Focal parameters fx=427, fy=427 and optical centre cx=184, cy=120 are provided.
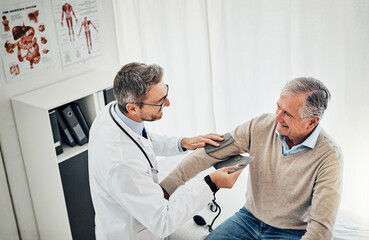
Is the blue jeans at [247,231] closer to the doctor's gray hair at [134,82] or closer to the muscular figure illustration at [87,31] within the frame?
the doctor's gray hair at [134,82]

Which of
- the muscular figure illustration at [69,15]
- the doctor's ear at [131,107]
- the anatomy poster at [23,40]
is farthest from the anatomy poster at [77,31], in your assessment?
the doctor's ear at [131,107]

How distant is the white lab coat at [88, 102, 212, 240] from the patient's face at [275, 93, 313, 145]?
0.42 metres

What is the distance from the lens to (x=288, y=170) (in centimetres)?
185

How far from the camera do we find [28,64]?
8.36ft

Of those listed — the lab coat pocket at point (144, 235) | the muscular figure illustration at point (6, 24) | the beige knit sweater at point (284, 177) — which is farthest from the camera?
the muscular figure illustration at point (6, 24)

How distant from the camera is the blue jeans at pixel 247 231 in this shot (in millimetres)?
1901

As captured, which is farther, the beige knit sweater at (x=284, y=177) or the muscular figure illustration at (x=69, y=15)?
the muscular figure illustration at (x=69, y=15)

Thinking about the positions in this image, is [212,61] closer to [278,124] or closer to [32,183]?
[278,124]

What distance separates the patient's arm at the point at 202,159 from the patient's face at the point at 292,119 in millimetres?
219

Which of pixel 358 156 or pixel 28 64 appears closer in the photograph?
pixel 358 156

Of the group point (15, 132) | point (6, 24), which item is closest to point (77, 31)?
point (6, 24)

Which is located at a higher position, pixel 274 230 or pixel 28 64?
pixel 28 64

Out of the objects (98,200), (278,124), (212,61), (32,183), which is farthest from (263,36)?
(32,183)

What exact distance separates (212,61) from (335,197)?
137 centimetres
